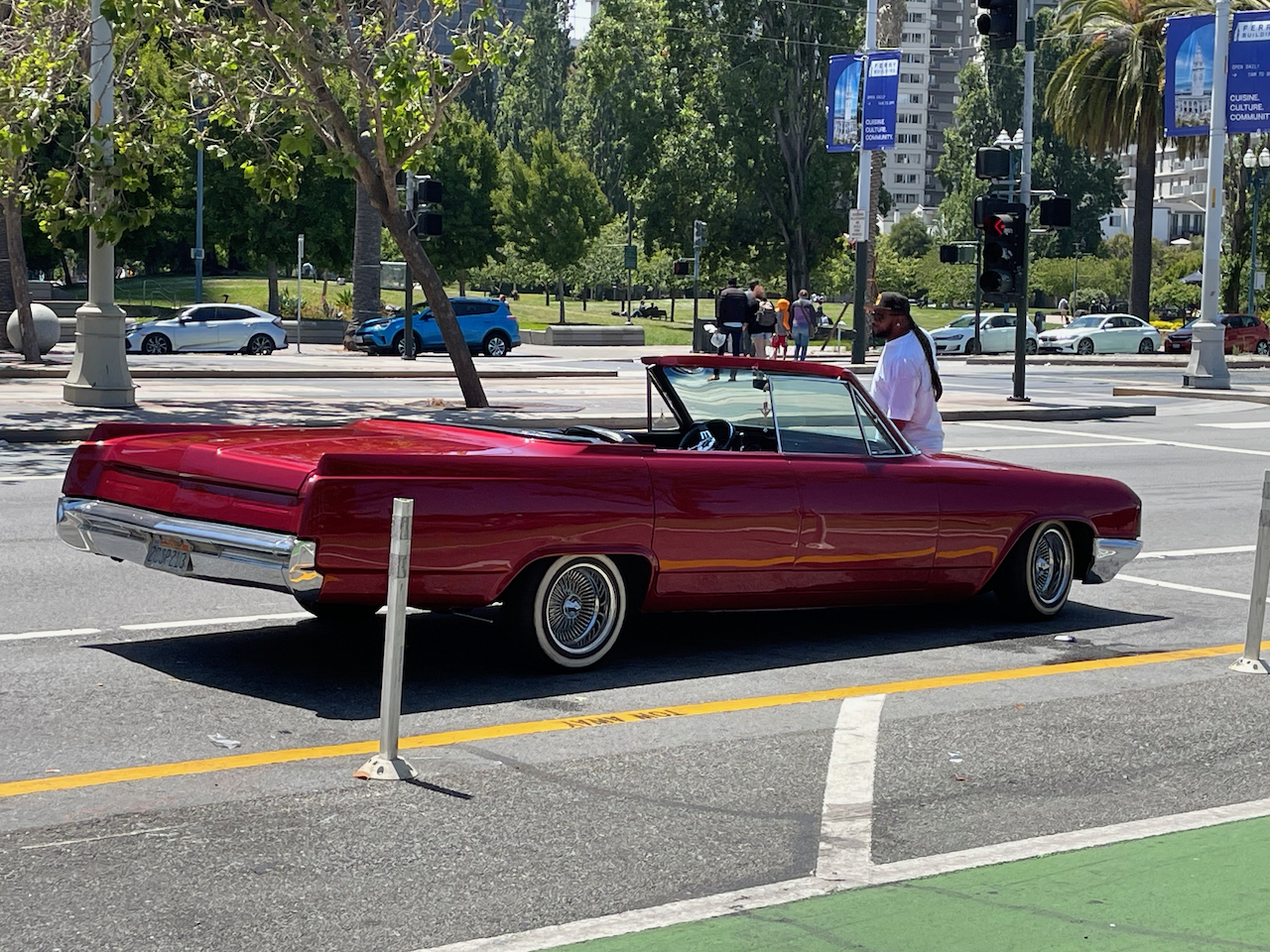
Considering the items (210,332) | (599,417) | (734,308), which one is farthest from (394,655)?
(210,332)

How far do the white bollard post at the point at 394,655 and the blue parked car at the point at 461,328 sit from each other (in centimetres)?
3849

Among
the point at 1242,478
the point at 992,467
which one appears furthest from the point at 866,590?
the point at 1242,478

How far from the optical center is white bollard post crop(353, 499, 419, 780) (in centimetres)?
557

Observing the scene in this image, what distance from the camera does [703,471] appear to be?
7.47 meters

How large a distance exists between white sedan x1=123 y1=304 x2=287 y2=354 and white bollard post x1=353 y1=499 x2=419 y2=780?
38.0 metres

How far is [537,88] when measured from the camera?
109750 mm

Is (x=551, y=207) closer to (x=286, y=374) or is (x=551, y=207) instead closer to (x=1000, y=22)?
(x=286, y=374)

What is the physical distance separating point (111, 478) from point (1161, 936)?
4.76m

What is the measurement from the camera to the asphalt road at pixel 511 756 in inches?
182

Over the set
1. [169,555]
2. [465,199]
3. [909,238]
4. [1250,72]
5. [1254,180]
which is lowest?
[169,555]

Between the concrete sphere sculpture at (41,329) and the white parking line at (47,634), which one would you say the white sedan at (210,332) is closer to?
the concrete sphere sculpture at (41,329)

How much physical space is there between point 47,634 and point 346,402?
17.1m

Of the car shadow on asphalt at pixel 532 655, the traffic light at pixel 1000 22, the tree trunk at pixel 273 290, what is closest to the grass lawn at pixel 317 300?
the tree trunk at pixel 273 290

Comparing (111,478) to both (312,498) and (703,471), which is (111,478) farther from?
(703,471)
